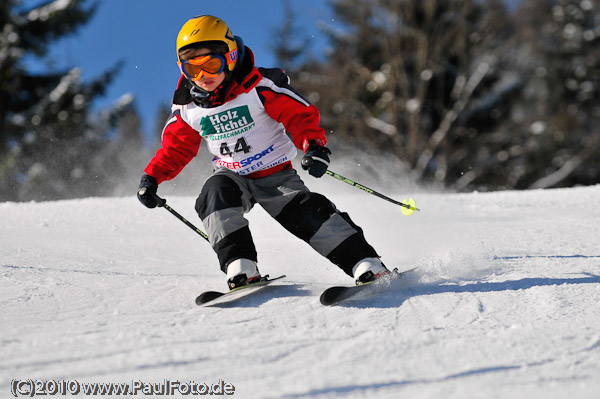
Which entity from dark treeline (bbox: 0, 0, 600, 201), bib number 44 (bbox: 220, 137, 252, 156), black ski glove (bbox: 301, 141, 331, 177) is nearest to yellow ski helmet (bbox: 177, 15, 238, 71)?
bib number 44 (bbox: 220, 137, 252, 156)

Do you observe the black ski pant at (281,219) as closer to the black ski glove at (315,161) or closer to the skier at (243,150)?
the skier at (243,150)

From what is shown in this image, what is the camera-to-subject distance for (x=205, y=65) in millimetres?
3018

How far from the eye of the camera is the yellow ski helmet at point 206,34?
3021 millimetres

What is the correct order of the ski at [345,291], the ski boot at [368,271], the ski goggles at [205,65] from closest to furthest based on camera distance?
the ski at [345,291]
the ski boot at [368,271]
the ski goggles at [205,65]

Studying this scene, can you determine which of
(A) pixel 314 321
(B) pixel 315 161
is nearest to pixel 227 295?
(A) pixel 314 321

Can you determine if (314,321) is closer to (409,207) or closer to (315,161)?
(315,161)

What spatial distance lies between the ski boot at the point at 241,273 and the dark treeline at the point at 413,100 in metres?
14.7

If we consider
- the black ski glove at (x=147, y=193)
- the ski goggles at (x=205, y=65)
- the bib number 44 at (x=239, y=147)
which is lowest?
the black ski glove at (x=147, y=193)

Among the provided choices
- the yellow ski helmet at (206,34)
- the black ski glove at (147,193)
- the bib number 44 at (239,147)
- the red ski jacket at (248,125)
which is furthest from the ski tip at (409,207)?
the black ski glove at (147,193)

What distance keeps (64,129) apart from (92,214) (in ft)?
41.5

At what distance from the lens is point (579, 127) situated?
63.6ft

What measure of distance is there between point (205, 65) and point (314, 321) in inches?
57.1

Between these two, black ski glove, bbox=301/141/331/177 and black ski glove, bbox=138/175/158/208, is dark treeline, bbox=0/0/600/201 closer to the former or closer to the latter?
black ski glove, bbox=138/175/158/208

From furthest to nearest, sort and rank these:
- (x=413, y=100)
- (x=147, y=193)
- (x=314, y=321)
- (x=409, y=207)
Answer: (x=413, y=100)
(x=409, y=207)
(x=147, y=193)
(x=314, y=321)
